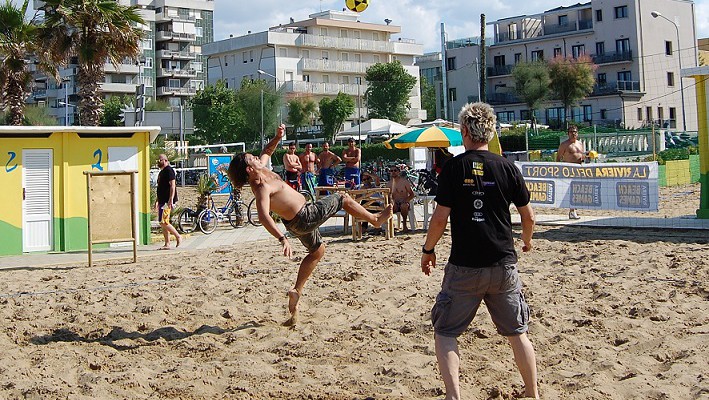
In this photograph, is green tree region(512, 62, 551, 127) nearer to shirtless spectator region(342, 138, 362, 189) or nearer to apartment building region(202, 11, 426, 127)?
apartment building region(202, 11, 426, 127)

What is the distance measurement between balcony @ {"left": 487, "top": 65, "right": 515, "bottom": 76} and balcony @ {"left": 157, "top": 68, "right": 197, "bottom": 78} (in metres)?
36.7

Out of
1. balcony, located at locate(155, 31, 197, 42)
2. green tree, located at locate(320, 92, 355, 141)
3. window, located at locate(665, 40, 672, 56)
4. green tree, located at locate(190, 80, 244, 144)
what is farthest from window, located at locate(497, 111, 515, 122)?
balcony, located at locate(155, 31, 197, 42)

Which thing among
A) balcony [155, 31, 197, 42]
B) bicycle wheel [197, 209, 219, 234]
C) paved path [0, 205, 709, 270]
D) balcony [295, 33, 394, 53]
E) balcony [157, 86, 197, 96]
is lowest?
paved path [0, 205, 709, 270]

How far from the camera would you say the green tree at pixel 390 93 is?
69.1 meters

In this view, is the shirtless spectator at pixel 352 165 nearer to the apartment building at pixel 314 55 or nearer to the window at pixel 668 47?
the window at pixel 668 47

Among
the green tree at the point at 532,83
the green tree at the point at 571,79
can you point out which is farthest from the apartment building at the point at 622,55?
the green tree at the point at 571,79

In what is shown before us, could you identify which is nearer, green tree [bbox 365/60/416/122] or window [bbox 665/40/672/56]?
window [bbox 665/40/672/56]

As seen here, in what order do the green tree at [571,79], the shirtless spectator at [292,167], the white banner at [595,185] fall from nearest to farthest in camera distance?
the white banner at [595,185], the shirtless spectator at [292,167], the green tree at [571,79]

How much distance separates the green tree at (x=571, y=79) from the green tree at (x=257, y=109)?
67.5 feet

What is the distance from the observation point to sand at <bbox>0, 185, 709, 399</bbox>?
550 centimetres

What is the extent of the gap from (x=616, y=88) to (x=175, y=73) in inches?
1940

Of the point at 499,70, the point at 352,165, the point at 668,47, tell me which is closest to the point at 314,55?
the point at 499,70

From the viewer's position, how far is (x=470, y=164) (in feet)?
15.2

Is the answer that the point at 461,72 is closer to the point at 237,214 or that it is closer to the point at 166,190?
the point at 237,214
